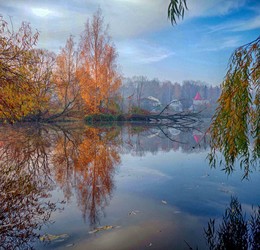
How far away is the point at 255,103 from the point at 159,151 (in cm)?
711

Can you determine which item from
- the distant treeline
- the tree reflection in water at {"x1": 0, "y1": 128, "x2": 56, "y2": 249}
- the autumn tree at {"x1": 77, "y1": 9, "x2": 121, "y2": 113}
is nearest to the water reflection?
the tree reflection in water at {"x1": 0, "y1": 128, "x2": 56, "y2": 249}

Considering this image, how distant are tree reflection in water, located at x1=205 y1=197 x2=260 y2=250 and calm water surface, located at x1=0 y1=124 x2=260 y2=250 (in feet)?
0.46

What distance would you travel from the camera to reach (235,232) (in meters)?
3.39

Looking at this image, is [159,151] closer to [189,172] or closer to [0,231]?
[189,172]

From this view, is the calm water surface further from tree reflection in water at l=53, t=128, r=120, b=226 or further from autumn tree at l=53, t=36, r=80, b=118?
autumn tree at l=53, t=36, r=80, b=118

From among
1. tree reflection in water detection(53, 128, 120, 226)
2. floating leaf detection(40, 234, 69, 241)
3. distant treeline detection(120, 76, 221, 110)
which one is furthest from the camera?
distant treeline detection(120, 76, 221, 110)

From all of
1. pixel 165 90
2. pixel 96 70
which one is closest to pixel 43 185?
pixel 96 70

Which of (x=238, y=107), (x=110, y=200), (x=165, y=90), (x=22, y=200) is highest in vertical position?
(x=165, y=90)

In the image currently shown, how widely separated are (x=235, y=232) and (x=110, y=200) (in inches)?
90.6

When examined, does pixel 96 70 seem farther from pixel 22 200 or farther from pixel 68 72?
pixel 22 200

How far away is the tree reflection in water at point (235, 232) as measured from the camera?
3080mm

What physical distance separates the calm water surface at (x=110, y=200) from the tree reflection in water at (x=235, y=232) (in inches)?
5.5

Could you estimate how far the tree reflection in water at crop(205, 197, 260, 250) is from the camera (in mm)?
3080

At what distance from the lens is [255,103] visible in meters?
4.34
